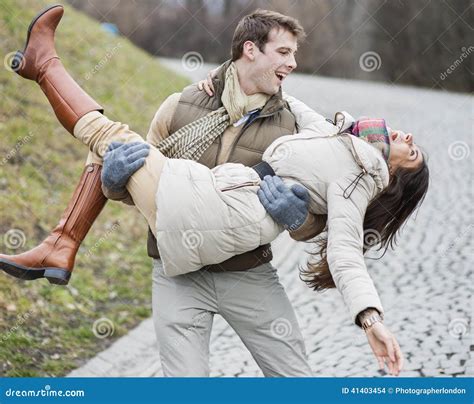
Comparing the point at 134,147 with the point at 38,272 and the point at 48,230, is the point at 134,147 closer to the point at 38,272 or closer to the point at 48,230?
the point at 38,272

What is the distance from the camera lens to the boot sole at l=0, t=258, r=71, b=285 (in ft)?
12.4

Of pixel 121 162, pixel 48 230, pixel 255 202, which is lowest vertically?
pixel 48 230

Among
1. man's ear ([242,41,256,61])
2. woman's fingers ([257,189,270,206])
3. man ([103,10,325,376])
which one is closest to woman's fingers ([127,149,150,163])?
man ([103,10,325,376])

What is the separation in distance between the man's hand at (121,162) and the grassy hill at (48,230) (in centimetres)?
245

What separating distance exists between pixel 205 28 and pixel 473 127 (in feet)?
34.1

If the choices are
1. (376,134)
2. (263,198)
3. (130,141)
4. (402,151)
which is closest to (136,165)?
(130,141)

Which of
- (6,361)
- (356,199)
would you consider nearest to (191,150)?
(356,199)

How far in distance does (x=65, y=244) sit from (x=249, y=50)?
1198 mm

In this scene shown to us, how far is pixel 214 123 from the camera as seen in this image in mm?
3660

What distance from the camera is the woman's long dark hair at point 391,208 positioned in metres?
3.80

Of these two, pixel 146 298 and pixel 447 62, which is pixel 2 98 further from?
pixel 447 62

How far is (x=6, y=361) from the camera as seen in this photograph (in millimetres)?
5586

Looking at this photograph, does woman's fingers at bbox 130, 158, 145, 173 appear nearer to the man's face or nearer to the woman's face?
the man's face

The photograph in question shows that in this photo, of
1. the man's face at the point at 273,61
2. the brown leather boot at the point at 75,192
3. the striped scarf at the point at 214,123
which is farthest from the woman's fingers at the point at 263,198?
the brown leather boot at the point at 75,192
